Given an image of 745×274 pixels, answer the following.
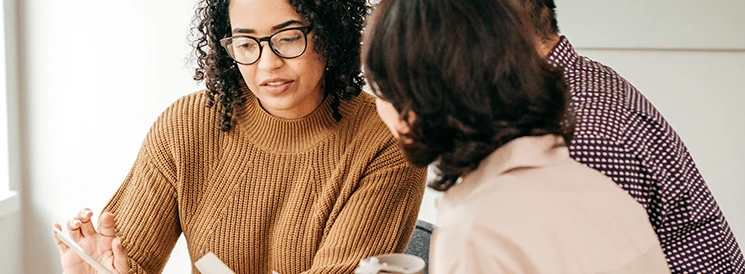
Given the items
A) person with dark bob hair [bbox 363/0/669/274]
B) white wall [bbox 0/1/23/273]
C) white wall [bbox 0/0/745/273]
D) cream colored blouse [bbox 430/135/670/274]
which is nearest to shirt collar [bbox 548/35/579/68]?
person with dark bob hair [bbox 363/0/669/274]

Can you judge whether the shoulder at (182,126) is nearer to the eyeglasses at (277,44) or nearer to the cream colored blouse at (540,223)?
the eyeglasses at (277,44)

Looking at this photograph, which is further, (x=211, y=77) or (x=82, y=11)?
(x=82, y=11)

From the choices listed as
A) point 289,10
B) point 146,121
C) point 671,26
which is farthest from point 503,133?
point 146,121

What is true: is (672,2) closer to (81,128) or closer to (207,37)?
(207,37)

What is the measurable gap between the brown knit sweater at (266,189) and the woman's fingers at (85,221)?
8 cm

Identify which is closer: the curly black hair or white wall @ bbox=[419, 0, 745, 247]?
the curly black hair

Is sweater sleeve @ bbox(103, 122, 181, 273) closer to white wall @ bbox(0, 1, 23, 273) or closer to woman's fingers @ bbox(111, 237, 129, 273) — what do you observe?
woman's fingers @ bbox(111, 237, 129, 273)

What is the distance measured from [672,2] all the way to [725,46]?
0.19 metres

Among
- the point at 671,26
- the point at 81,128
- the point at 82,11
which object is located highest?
the point at 671,26

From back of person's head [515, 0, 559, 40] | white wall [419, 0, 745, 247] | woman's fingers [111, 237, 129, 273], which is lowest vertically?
woman's fingers [111, 237, 129, 273]

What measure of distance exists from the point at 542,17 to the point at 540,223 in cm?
55

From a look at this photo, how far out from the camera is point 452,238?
870mm

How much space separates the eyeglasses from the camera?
1595 millimetres

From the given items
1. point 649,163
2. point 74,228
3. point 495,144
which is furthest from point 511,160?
point 74,228
